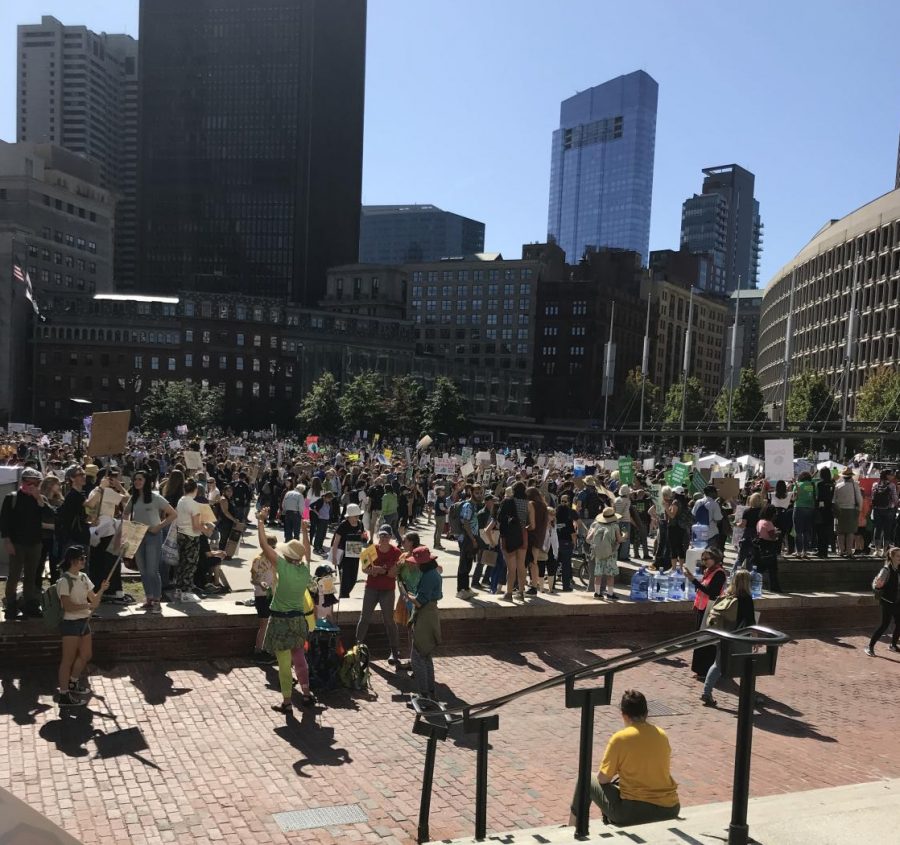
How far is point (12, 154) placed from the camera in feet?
423

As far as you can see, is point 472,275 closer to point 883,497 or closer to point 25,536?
point 883,497

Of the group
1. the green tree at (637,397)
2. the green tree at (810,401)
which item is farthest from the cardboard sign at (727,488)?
the green tree at (637,397)

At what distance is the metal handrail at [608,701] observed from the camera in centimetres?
523

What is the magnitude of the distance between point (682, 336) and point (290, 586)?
170m

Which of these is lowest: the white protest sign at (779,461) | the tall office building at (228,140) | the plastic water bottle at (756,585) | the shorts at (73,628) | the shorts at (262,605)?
the plastic water bottle at (756,585)

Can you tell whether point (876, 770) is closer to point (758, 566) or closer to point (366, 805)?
point (366, 805)

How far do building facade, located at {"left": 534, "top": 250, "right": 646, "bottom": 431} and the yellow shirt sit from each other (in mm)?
135196

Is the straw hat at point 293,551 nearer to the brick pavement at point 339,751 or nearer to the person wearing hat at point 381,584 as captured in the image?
the brick pavement at point 339,751

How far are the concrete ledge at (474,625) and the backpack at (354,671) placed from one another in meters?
1.30

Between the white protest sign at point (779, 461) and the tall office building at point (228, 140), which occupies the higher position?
the tall office building at point (228, 140)

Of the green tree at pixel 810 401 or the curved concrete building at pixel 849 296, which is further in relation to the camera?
the curved concrete building at pixel 849 296

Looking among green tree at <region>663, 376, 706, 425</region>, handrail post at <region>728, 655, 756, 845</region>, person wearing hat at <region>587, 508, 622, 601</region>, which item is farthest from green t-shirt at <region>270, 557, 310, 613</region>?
green tree at <region>663, 376, 706, 425</region>

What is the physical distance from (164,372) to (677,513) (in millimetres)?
96265

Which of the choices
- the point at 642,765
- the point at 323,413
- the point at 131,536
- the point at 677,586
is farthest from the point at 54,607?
the point at 323,413
